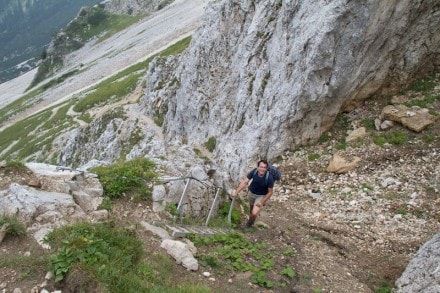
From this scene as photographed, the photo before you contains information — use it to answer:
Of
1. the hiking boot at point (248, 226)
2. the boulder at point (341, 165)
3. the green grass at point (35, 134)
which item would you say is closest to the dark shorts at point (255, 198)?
the hiking boot at point (248, 226)

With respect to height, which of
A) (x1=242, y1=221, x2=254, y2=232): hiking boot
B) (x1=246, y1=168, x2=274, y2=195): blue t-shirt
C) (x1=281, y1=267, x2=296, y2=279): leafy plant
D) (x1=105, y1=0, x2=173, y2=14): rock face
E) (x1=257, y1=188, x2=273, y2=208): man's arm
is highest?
(x1=105, y1=0, x2=173, y2=14): rock face

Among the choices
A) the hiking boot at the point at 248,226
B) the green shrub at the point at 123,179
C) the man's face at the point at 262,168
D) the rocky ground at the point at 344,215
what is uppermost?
the green shrub at the point at 123,179

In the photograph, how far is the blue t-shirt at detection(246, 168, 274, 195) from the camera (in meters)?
14.7

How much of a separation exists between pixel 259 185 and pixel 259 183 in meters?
0.10

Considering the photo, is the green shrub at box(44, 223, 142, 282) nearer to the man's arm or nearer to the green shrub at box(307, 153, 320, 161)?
the man's arm

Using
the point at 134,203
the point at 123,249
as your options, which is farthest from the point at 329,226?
the point at 123,249

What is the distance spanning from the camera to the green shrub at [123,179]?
14156 mm

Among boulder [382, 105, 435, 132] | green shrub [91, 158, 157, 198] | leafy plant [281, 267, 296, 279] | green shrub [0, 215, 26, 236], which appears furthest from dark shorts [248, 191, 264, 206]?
boulder [382, 105, 435, 132]

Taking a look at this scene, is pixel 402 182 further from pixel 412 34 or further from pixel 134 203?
pixel 134 203

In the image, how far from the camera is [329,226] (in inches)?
650

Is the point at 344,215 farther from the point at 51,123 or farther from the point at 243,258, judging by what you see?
the point at 51,123

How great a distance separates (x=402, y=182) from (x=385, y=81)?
23.8 ft

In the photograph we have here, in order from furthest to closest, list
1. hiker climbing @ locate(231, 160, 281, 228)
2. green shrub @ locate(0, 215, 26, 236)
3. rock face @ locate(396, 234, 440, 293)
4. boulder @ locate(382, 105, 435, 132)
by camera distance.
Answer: boulder @ locate(382, 105, 435, 132) → hiker climbing @ locate(231, 160, 281, 228) → green shrub @ locate(0, 215, 26, 236) → rock face @ locate(396, 234, 440, 293)

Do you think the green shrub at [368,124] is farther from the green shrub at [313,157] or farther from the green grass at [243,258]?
the green grass at [243,258]
